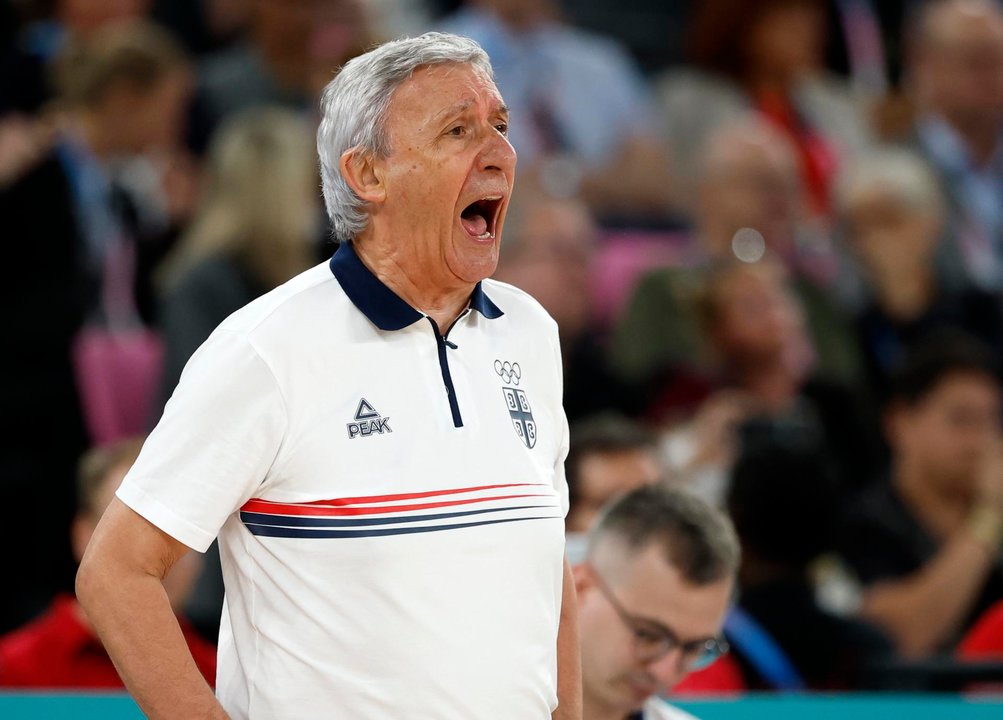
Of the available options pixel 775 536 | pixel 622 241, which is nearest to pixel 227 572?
pixel 775 536

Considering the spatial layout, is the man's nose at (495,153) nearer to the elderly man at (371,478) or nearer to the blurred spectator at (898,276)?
the elderly man at (371,478)

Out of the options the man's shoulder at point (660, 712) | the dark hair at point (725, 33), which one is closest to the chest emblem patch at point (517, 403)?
the man's shoulder at point (660, 712)

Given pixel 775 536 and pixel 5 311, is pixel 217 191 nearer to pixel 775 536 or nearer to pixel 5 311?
pixel 5 311

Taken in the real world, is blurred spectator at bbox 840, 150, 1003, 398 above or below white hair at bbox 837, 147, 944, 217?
below

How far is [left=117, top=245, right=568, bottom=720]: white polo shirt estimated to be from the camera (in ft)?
7.13

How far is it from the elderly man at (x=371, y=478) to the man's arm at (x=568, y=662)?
0.12 metres

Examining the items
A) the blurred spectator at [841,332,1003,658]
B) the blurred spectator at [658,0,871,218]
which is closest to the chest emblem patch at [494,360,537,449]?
the blurred spectator at [841,332,1003,658]

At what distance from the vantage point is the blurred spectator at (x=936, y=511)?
523 centimetres

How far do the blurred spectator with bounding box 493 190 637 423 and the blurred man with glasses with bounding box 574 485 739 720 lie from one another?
108 inches

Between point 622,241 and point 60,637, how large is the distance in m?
3.77

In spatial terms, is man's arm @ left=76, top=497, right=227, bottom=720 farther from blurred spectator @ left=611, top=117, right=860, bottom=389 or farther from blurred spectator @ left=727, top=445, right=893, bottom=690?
blurred spectator @ left=611, top=117, right=860, bottom=389

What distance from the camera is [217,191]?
5.99m

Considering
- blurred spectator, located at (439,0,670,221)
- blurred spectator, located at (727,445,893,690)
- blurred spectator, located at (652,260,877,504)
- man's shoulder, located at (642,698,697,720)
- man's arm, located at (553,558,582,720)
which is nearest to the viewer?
man's arm, located at (553,558,582,720)

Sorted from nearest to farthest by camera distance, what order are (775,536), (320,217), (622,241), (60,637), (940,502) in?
1. (60,637)
2. (775,536)
3. (940,502)
4. (320,217)
5. (622,241)
